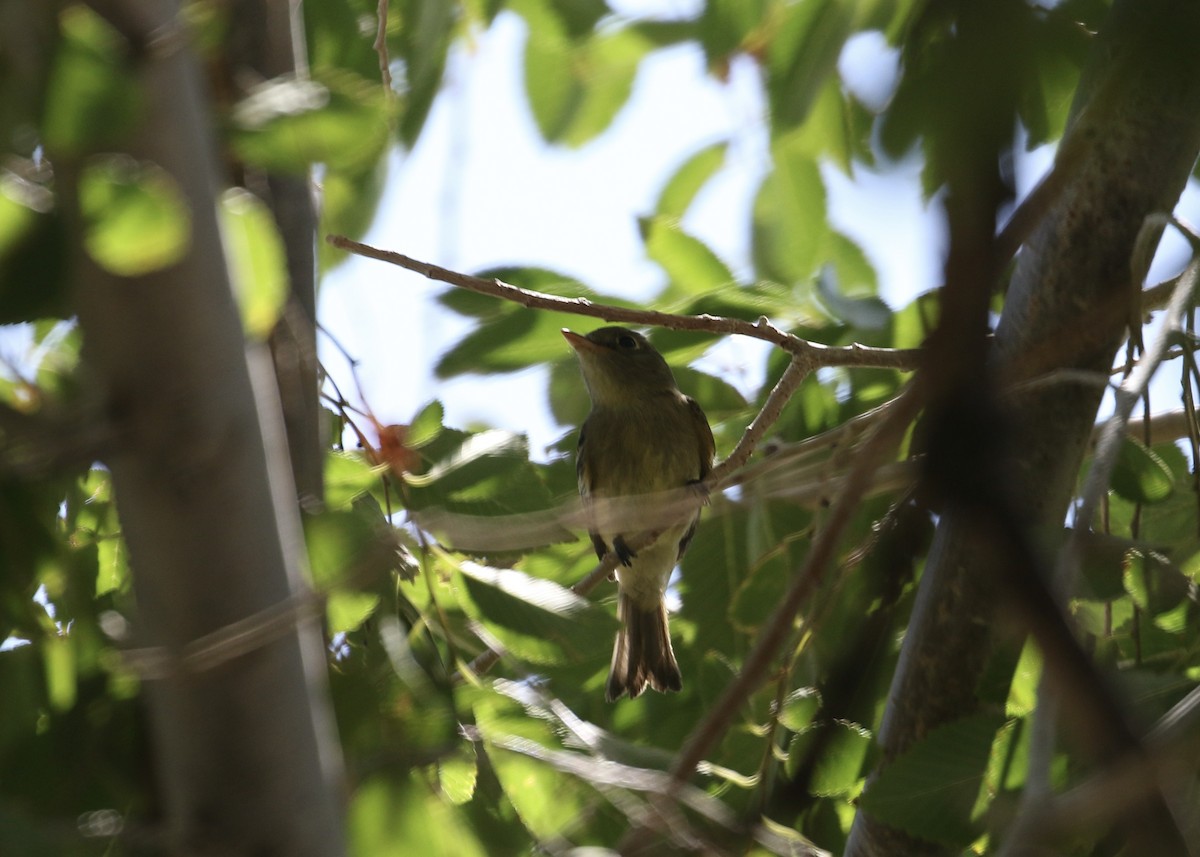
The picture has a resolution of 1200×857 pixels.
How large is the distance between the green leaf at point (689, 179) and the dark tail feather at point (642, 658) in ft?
4.12

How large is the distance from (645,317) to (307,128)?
1.60 m

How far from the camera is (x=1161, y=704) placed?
2.01 m

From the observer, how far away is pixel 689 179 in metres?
3.49

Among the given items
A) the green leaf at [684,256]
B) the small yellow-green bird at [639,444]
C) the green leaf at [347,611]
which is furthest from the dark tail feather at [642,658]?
the green leaf at [347,611]

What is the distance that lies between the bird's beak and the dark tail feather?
0.87 m

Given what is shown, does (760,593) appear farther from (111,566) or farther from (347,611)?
(111,566)

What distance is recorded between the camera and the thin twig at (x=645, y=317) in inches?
102

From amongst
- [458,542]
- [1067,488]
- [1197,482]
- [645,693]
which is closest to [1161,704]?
[1197,482]

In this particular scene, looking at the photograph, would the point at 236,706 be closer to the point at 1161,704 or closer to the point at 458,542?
the point at 458,542

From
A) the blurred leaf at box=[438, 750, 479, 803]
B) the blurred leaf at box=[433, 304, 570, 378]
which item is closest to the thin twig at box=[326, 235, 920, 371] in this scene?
the blurred leaf at box=[433, 304, 570, 378]

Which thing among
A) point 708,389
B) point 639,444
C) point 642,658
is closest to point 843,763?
point 708,389

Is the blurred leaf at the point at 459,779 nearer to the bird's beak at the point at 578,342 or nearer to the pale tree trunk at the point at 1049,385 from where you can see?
the pale tree trunk at the point at 1049,385

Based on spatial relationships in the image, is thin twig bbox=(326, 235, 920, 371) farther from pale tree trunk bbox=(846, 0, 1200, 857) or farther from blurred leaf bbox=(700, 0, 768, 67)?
blurred leaf bbox=(700, 0, 768, 67)

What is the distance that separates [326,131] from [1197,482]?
2056mm
